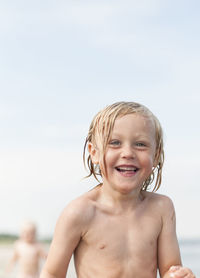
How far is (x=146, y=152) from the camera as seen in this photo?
100 inches

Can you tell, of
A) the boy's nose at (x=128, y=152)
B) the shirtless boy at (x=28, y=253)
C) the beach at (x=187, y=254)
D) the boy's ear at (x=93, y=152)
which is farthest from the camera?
the beach at (x=187, y=254)

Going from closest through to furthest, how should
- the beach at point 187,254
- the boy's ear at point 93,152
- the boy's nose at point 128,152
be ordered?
1. the boy's nose at point 128,152
2. the boy's ear at point 93,152
3. the beach at point 187,254

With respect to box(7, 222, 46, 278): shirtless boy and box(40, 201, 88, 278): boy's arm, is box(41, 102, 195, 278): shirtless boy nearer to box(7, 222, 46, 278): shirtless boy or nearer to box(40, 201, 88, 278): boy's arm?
box(40, 201, 88, 278): boy's arm

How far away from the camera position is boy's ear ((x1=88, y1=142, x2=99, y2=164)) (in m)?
2.62

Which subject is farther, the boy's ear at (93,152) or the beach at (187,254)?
the beach at (187,254)

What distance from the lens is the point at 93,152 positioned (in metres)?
2.64

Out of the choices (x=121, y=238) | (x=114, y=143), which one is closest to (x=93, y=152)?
(x=114, y=143)

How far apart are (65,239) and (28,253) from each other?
189 inches

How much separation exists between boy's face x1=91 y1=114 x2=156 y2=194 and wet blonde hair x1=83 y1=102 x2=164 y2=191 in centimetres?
2

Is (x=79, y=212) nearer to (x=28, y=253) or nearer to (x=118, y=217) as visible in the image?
(x=118, y=217)

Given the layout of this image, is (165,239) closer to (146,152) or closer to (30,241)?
(146,152)

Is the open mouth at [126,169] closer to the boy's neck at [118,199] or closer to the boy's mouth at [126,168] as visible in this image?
the boy's mouth at [126,168]

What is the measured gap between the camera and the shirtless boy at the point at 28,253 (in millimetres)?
7164

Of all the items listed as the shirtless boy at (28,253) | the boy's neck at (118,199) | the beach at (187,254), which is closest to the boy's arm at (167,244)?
the boy's neck at (118,199)
